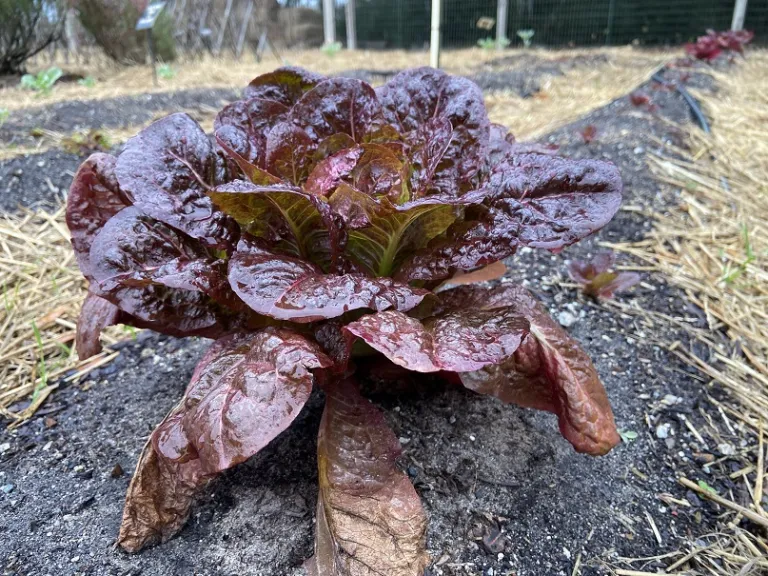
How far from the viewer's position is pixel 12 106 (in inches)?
189

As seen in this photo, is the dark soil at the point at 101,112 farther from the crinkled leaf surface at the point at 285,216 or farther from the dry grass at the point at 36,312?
the crinkled leaf surface at the point at 285,216

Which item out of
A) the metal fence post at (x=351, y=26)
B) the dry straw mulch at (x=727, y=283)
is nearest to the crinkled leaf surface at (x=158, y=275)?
the dry straw mulch at (x=727, y=283)

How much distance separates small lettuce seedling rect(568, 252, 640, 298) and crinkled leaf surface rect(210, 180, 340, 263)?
1161mm

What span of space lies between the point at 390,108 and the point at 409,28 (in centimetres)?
1168

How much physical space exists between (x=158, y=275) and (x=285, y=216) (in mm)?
294

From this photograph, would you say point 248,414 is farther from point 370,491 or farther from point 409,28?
point 409,28

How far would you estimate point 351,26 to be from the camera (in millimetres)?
12586

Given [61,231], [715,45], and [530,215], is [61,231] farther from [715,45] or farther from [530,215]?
[715,45]

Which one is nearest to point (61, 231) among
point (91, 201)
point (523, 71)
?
point (91, 201)

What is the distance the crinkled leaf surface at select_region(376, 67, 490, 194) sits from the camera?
1.38 meters

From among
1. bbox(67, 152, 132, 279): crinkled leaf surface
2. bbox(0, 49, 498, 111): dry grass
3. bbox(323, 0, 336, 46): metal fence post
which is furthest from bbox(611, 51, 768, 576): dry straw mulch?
bbox(323, 0, 336, 46): metal fence post

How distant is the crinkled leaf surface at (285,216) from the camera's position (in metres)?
1.09

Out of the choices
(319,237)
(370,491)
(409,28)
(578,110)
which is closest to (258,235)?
(319,237)

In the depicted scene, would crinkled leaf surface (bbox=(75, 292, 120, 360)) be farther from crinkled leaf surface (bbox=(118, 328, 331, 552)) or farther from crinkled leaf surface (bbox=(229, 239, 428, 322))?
crinkled leaf surface (bbox=(229, 239, 428, 322))
